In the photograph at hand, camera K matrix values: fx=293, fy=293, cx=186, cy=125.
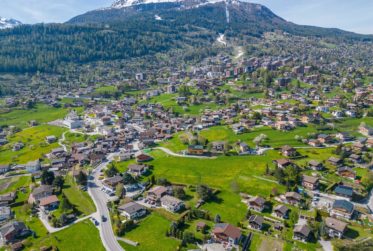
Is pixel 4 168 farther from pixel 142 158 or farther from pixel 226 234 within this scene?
pixel 226 234

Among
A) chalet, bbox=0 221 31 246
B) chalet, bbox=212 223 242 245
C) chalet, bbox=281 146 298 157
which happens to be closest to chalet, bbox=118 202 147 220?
A: chalet, bbox=212 223 242 245

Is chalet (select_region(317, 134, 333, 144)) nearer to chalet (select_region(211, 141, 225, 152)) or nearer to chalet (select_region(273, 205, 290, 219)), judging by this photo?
chalet (select_region(211, 141, 225, 152))

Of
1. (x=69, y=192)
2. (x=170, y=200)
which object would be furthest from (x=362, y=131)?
(x=69, y=192)

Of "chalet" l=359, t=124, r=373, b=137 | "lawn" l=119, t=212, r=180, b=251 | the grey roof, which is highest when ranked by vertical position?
"chalet" l=359, t=124, r=373, b=137

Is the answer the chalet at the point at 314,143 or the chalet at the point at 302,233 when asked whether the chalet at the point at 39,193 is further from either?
the chalet at the point at 314,143

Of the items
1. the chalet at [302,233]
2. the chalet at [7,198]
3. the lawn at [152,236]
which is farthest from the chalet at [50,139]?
the chalet at [302,233]

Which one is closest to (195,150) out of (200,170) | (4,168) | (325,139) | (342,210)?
(200,170)
